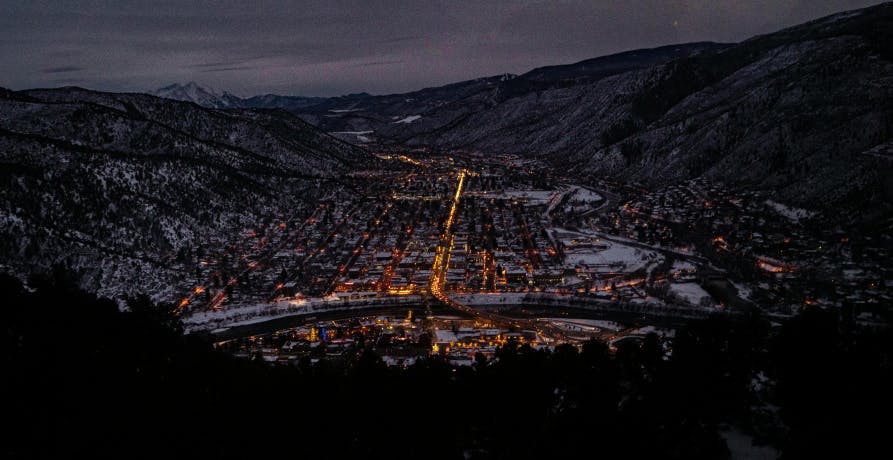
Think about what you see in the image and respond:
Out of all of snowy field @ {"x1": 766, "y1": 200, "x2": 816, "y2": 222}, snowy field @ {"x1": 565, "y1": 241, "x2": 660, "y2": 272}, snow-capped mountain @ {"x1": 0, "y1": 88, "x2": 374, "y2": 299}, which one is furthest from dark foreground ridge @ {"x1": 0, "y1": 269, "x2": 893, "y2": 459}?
snowy field @ {"x1": 766, "y1": 200, "x2": 816, "y2": 222}

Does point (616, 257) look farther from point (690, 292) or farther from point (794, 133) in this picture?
point (794, 133)

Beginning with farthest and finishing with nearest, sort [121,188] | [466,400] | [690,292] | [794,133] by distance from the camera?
[794,133]
[121,188]
[690,292]
[466,400]

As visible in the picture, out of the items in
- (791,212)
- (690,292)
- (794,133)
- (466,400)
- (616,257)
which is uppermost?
(794,133)

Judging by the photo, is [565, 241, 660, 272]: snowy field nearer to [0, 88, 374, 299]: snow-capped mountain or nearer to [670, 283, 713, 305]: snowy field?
[670, 283, 713, 305]: snowy field

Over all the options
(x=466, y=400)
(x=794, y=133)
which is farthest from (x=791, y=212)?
(x=466, y=400)

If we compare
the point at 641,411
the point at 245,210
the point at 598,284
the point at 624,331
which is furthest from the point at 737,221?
the point at 245,210

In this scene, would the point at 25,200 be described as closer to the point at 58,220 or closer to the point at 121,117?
the point at 58,220

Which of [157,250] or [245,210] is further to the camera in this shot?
[245,210]

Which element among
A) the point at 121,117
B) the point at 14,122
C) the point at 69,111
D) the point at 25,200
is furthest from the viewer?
the point at 121,117
